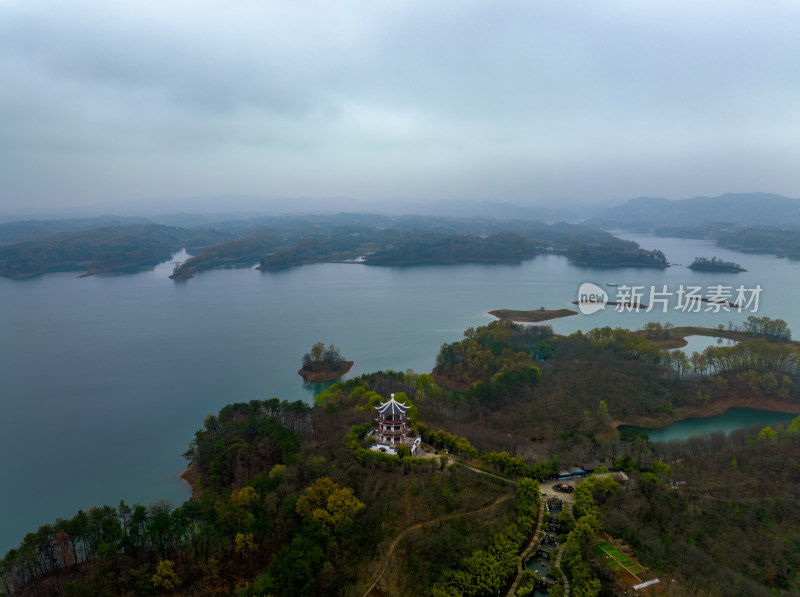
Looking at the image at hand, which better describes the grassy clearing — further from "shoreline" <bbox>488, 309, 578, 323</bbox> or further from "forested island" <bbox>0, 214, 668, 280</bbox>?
"forested island" <bbox>0, 214, 668, 280</bbox>

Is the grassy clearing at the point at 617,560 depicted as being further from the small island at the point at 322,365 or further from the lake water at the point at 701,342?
the lake water at the point at 701,342

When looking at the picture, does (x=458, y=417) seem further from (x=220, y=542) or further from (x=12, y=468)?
(x=12, y=468)

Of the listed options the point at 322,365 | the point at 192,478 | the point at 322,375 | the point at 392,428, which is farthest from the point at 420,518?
the point at 322,365

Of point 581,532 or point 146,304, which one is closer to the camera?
point 581,532

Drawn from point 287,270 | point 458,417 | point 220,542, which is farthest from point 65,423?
point 287,270

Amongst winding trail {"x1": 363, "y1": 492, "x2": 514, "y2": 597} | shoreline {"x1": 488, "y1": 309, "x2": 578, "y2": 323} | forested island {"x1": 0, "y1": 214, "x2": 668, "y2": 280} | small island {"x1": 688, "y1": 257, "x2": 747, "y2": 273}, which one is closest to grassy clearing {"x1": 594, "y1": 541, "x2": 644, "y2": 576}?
winding trail {"x1": 363, "y1": 492, "x2": 514, "y2": 597}

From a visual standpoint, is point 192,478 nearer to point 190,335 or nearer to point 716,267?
point 190,335

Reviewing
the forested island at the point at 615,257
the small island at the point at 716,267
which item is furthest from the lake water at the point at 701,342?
the forested island at the point at 615,257
